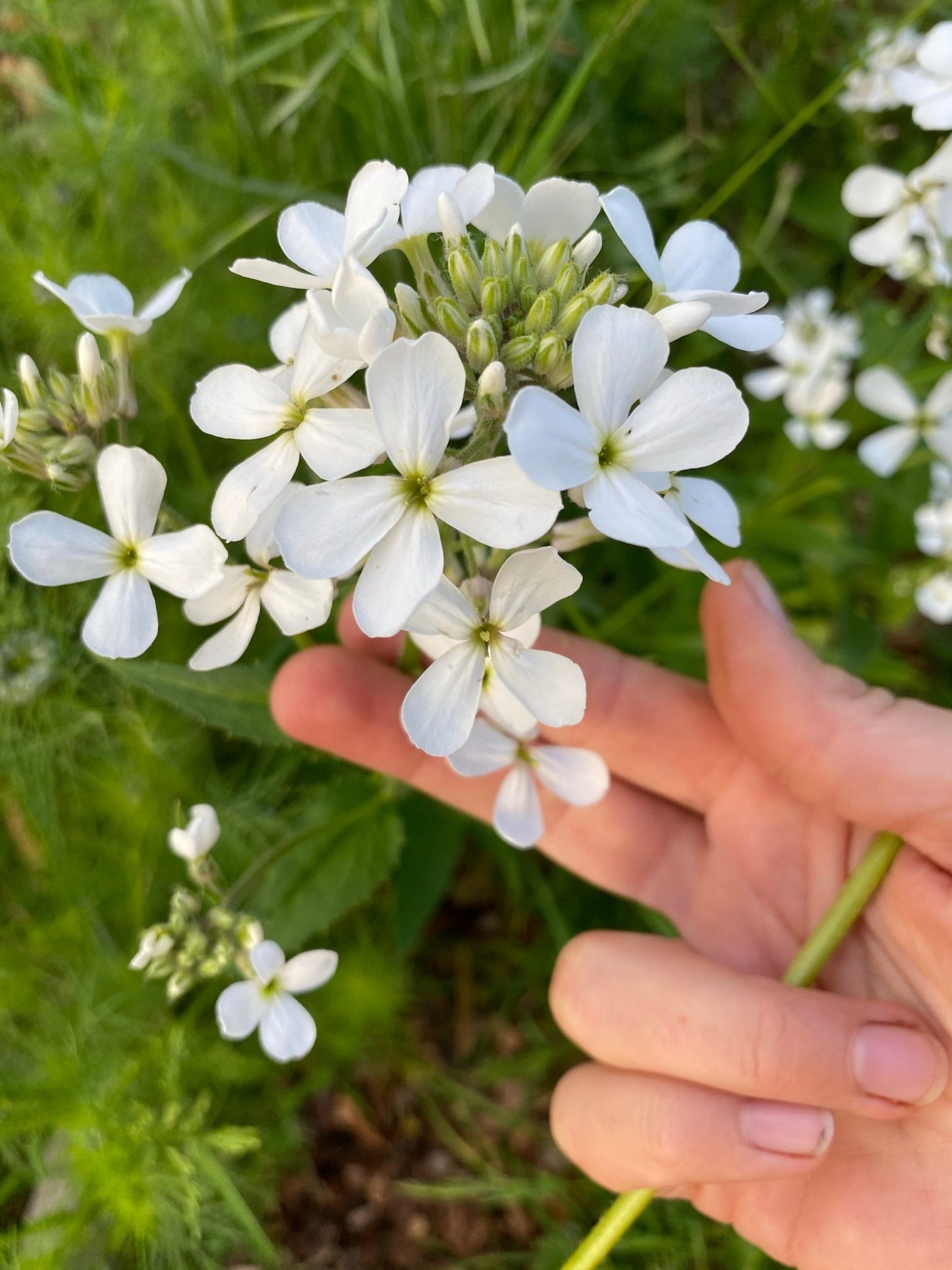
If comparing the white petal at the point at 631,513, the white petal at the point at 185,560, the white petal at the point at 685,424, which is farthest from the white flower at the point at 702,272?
the white petal at the point at 185,560

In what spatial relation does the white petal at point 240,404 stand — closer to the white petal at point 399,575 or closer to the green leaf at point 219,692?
the white petal at point 399,575

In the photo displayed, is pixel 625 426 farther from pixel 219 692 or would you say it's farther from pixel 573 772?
pixel 219 692

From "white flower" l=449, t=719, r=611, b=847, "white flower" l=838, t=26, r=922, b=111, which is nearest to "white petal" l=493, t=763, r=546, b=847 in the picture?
"white flower" l=449, t=719, r=611, b=847

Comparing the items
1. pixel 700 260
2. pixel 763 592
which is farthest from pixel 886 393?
pixel 700 260

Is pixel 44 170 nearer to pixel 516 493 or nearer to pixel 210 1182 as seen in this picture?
pixel 516 493

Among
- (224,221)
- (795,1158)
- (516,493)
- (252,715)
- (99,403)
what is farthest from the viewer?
(224,221)

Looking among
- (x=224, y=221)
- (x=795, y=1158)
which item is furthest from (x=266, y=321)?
(x=795, y=1158)
